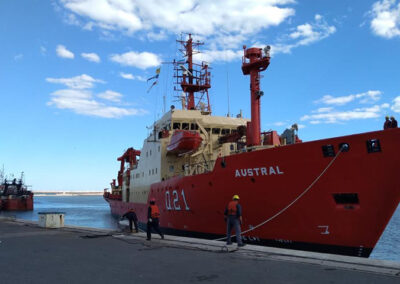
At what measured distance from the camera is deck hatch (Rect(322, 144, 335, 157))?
1139 cm

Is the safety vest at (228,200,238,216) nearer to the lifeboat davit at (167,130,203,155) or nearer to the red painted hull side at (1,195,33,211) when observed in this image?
the lifeboat davit at (167,130,203,155)

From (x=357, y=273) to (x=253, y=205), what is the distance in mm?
6562

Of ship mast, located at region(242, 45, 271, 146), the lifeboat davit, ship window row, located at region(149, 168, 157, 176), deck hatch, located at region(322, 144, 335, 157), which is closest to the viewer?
deck hatch, located at region(322, 144, 335, 157)

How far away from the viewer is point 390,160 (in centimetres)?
1049

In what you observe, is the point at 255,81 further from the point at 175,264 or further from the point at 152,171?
the point at 152,171

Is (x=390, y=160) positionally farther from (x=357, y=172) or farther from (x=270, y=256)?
(x=270, y=256)

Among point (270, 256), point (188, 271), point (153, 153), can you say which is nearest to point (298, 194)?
point (270, 256)

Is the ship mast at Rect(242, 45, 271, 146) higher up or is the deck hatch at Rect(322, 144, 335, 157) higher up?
the ship mast at Rect(242, 45, 271, 146)

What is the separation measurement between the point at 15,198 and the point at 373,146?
70.6 metres

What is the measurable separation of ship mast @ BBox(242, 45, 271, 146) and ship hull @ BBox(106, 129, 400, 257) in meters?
1.76

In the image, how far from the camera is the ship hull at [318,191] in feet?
35.2

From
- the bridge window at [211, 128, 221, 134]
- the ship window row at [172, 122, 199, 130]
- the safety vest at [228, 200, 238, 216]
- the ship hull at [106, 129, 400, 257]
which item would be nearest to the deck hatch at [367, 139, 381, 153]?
the ship hull at [106, 129, 400, 257]

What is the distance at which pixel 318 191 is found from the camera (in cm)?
1159

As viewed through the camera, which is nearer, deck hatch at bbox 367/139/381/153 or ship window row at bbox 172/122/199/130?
deck hatch at bbox 367/139/381/153
